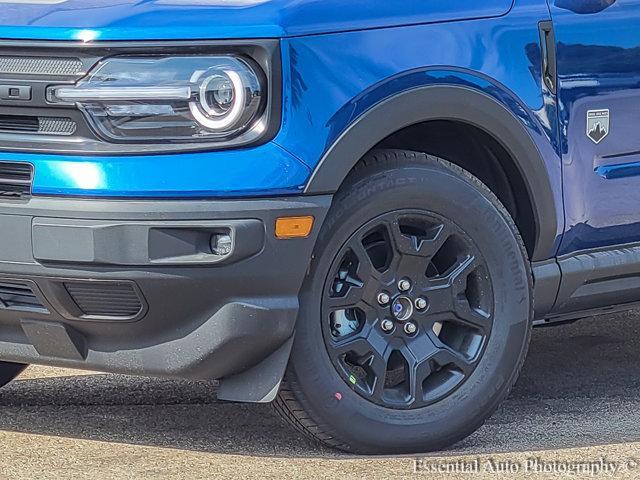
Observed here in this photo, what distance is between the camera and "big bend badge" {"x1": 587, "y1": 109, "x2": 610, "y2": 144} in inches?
162

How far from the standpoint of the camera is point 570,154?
4102 mm

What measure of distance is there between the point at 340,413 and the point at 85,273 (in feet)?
2.65

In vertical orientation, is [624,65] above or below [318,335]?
above

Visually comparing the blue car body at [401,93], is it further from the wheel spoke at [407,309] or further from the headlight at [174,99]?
the wheel spoke at [407,309]

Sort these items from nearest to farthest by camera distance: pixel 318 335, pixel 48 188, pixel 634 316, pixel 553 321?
1. pixel 48 188
2. pixel 318 335
3. pixel 553 321
4. pixel 634 316

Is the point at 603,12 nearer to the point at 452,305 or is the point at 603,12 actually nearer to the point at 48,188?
the point at 452,305

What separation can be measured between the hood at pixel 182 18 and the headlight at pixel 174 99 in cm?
7

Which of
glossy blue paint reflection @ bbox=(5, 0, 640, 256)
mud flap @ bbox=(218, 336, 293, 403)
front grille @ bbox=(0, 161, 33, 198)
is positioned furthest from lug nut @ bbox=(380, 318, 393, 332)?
front grille @ bbox=(0, 161, 33, 198)

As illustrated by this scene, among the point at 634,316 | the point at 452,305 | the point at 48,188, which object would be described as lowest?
the point at 634,316

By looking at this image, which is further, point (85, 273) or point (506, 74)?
point (506, 74)

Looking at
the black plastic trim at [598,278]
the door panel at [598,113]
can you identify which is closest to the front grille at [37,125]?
the door panel at [598,113]

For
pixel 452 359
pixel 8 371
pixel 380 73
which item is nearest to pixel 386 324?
pixel 452 359

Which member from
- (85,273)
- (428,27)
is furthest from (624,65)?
(85,273)

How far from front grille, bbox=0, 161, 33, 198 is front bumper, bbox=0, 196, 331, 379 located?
0.15 feet
